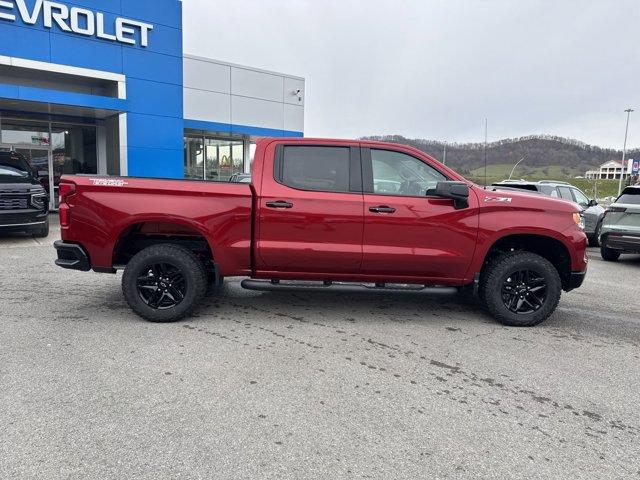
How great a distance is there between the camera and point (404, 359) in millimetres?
4195

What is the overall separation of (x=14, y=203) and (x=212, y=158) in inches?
511

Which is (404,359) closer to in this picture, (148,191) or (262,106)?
(148,191)

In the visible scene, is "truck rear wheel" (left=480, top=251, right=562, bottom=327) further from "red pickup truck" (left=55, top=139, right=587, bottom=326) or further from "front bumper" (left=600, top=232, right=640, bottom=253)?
"front bumper" (left=600, top=232, right=640, bottom=253)

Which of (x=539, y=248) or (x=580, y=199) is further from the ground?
(x=580, y=199)


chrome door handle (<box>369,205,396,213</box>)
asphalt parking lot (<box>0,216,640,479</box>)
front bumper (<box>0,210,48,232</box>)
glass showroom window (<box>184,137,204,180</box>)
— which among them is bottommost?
asphalt parking lot (<box>0,216,640,479</box>)

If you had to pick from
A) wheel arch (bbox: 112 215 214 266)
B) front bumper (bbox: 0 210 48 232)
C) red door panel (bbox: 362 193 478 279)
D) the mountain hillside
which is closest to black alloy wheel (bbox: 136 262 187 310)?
wheel arch (bbox: 112 215 214 266)

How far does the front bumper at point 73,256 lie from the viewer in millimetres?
4965

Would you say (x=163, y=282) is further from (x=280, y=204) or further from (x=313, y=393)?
(x=313, y=393)

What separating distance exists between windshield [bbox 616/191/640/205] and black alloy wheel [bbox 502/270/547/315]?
5.79 metres

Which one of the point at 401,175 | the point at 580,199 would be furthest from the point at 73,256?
the point at 580,199

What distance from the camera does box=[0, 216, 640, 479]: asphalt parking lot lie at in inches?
106

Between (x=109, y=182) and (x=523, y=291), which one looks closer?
(x=109, y=182)

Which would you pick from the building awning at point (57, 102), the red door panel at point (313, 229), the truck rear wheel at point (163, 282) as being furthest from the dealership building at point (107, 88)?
the red door panel at point (313, 229)

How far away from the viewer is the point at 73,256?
197 inches
